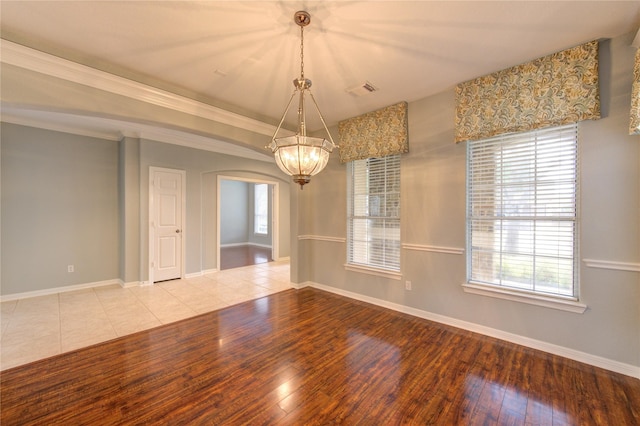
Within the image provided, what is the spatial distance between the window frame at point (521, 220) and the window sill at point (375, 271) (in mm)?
894

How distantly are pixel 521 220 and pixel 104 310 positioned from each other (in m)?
5.34

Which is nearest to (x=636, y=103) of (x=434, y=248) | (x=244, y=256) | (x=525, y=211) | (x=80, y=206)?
(x=525, y=211)

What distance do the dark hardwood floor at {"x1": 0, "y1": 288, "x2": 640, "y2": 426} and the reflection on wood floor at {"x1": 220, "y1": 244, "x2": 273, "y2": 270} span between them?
389 cm

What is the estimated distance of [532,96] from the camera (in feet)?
8.39

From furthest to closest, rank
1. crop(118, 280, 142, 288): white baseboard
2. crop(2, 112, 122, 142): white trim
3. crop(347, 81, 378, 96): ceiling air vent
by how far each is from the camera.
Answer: crop(118, 280, 142, 288): white baseboard < crop(2, 112, 122, 142): white trim < crop(347, 81, 378, 96): ceiling air vent

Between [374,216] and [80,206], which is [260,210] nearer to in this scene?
[80,206]

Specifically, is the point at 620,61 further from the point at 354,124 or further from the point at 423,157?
the point at 354,124

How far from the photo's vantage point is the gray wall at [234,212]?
10.1 m

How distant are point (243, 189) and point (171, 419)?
9.38m

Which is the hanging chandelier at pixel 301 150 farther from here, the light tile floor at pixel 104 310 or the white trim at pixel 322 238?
the light tile floor at pixel 104 310

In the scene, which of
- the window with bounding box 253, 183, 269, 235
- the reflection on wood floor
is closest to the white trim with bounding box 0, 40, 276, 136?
the reflection on wood floor

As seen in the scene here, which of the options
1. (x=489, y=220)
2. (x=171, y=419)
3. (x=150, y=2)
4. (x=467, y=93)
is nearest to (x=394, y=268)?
(x=489, y=220)

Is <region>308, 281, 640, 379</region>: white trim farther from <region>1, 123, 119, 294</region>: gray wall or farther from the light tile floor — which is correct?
<region>1, 123, 119, 294</region>: gray wall

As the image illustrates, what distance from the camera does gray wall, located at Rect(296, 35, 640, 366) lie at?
2230 millimetres
